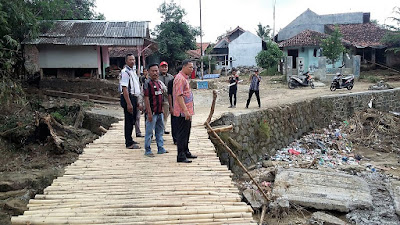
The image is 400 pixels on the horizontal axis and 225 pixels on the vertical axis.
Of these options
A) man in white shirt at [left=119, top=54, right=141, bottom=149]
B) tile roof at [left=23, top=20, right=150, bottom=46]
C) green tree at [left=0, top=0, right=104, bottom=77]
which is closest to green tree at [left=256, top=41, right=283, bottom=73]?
tile roof at [left=23, top=20, right=150, bottom=46]

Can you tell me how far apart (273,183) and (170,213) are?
5.67 metres

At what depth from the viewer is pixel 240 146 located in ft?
32.6

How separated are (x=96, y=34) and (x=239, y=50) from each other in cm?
2084

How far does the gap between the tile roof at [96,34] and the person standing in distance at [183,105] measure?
33.5 ft

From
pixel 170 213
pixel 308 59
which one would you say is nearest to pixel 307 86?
pixel 308 59

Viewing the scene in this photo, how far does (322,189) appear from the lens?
8.02 m

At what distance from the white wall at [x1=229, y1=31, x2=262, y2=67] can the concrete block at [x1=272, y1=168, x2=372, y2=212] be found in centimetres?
2572

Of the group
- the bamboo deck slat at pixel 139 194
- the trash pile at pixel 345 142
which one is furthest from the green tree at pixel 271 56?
the bamboo deck slat at pixel 139 194

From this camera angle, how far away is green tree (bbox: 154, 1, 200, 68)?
26.8m

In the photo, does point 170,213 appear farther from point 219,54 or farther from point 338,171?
point 219,54

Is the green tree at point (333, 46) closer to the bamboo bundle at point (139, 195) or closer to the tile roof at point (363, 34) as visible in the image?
the tile roof at point (363, 34)

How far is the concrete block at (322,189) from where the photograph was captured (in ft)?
23.9

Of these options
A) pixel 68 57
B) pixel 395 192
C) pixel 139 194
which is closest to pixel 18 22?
pixel 68 57

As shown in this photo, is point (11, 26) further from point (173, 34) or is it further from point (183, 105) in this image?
point (173, 34)
